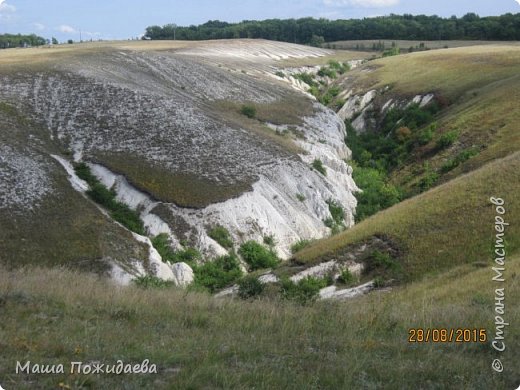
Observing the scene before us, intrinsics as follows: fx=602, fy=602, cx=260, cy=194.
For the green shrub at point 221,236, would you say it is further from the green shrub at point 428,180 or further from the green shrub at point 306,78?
the green shrub at point 306,78

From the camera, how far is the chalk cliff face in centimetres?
3475

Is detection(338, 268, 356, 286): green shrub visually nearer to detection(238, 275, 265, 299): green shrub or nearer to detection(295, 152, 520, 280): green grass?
detection(295, 152, 520, 280): green grass

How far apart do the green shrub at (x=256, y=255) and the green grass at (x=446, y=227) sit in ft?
11.6

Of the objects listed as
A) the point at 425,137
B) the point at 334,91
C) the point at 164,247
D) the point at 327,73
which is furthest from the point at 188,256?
the point at 327,73

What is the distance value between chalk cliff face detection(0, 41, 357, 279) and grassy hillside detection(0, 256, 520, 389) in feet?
53.0

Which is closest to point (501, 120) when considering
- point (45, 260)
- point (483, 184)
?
point (483, 184)

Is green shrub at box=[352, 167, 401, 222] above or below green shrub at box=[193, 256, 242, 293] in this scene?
below

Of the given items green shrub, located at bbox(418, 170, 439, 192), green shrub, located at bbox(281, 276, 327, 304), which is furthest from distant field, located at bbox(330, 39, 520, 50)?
green shrub, located at bbox(281, 276, 327, 304)

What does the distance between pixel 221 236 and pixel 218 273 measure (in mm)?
3467

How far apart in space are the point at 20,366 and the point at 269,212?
100 ft

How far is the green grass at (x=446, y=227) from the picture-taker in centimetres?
2555

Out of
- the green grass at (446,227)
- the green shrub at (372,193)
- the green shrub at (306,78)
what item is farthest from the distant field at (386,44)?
the green grass at (446,227)

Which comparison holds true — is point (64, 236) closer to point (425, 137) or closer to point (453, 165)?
point (453, 165)
